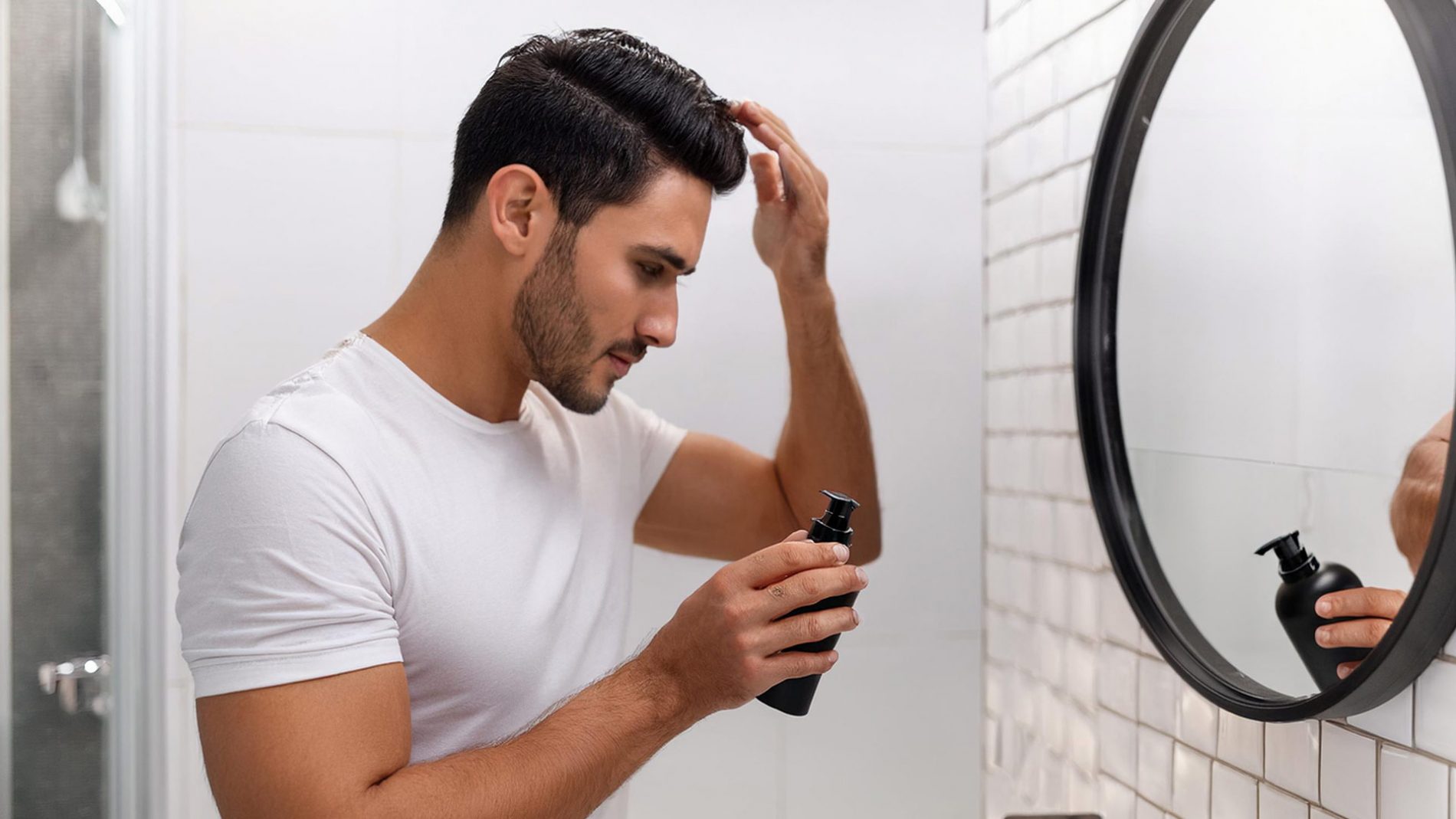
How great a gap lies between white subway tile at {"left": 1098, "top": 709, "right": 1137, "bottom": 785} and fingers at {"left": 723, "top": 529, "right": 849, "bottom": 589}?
476mm

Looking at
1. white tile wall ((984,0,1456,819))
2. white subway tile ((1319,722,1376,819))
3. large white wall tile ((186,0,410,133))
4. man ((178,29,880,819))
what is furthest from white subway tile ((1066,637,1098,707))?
large white wall tile ((186,0,410,133))

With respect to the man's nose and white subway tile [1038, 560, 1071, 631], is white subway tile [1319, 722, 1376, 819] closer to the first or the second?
white subway tile [1038, 560, 1071, 631]

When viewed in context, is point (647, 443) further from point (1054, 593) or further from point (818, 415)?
point (1054, 593)

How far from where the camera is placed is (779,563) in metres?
0.79

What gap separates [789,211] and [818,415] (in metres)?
0.20

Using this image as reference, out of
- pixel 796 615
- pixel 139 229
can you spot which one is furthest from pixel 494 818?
pixel 139 229

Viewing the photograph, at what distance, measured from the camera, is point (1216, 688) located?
2.95 ft

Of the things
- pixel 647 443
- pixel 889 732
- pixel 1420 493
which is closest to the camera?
pixel 1420 493

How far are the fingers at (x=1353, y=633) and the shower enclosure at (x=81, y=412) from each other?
0.91 m

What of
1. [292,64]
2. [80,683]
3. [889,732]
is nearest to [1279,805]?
[889,732]

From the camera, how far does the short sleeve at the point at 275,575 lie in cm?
73

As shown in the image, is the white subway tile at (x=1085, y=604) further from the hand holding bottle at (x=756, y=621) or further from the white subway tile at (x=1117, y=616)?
the hand holding bottle at (x=756, y=621)

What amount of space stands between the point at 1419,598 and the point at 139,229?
1.07 meters

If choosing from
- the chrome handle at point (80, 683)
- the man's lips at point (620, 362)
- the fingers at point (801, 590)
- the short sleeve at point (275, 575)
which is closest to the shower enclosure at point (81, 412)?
the chrome handle at point (80, 683)
